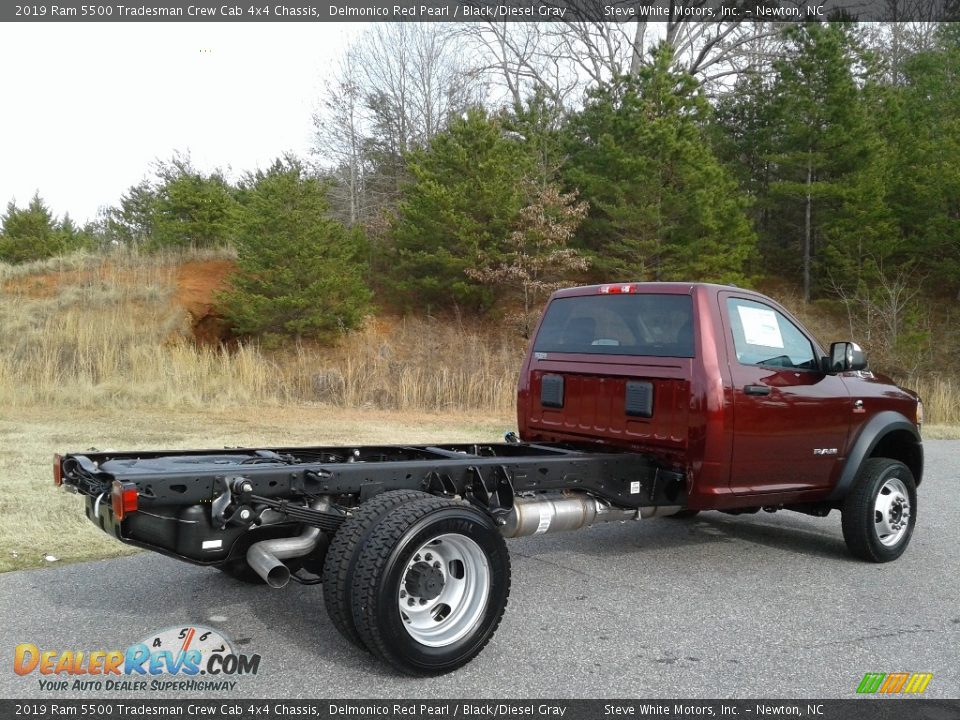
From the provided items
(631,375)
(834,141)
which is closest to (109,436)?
(631,375)

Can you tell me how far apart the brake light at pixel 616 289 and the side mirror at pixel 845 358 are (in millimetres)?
1489

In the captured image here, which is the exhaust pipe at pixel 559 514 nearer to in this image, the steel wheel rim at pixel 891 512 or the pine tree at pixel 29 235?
the steel wheel rim at pixel 891 512

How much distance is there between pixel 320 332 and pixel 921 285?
72.6 ft

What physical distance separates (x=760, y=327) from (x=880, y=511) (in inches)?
70.3

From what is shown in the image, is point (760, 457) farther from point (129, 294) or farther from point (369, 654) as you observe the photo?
point (129, 294)

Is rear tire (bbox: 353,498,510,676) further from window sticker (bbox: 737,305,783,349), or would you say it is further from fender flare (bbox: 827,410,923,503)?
fender flare (bbox: 827,410,923,503)

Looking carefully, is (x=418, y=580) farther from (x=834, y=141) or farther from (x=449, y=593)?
(x=834, y=141)

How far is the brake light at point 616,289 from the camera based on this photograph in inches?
239

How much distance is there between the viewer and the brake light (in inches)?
239

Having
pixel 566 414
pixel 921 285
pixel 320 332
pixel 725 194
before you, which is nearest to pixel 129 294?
pixel 320 332

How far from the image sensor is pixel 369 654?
4113 mm

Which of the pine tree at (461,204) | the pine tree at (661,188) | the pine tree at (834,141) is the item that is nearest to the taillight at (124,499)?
the pine tree at (461,204)

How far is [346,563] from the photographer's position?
12.6ft

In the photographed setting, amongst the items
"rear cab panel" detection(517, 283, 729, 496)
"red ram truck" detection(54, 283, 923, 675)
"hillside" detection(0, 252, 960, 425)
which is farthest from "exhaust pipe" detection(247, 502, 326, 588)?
"hillside" detection(0, 252, 960, 425)
